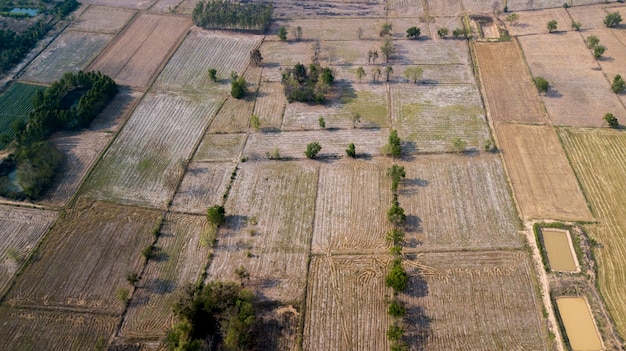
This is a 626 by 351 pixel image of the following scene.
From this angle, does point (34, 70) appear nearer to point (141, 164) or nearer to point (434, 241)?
point (141, 164)

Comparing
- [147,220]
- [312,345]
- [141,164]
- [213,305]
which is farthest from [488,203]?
[141,164]

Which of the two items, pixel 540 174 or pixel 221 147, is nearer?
pixel 540 174

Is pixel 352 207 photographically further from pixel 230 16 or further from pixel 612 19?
pixel 612 19

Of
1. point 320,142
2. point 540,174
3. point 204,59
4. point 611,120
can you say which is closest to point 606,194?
point 540,174

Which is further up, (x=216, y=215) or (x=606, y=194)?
(x=606, y=194)

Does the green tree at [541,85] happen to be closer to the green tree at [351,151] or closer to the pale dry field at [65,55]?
the green tree at [351,151]

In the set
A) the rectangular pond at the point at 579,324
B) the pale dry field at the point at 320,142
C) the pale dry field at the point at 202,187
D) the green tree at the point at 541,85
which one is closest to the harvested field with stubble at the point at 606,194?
the rectangular pond at the point at 579,324

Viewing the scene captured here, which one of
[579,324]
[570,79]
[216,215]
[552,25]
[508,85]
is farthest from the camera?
[552,25]

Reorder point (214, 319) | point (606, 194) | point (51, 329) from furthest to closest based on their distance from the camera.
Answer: point (606, 194) < point (51, 329) < point (214, 319)
